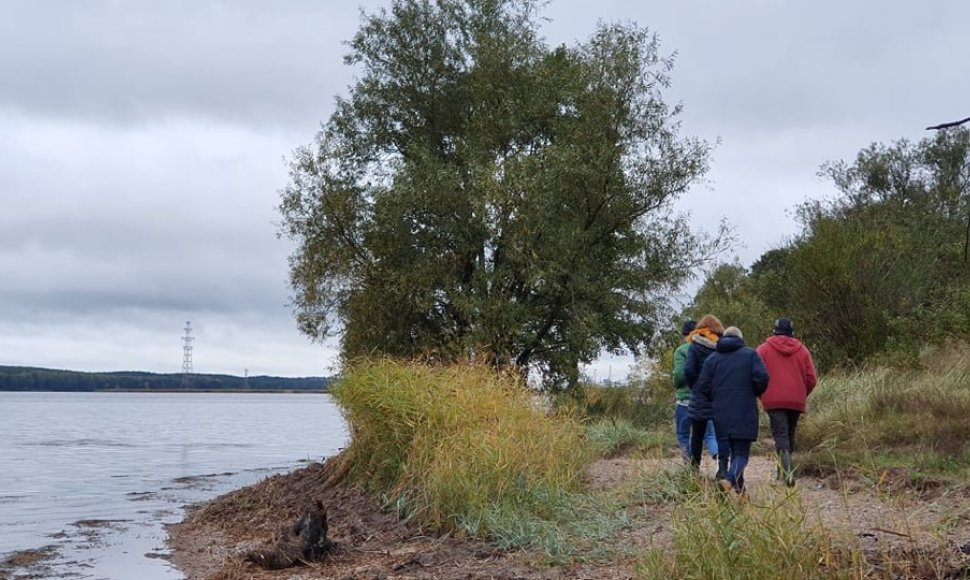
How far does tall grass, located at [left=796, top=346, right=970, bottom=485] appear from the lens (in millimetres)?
12523

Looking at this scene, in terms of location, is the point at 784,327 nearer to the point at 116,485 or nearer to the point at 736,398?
the point at 736,398

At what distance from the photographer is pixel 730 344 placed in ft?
36.2

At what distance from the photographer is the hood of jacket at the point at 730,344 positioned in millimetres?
11016

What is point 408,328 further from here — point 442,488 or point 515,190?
point 442,488

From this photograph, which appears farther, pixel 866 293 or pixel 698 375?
pixel 866 293

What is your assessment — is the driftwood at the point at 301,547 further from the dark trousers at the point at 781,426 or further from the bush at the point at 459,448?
the dark trousers at the point at 781,426

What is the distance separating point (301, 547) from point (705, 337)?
4.85 meters

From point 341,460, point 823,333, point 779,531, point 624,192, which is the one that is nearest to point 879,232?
point 823,333

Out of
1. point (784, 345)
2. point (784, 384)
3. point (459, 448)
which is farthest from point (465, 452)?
point (784, 345)

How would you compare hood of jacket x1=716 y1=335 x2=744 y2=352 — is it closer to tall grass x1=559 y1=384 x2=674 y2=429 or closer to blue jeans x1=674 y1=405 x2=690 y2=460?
blue jeans x1=674 y1=405 x2=690 y2=460

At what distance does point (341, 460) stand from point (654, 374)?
13.0 m

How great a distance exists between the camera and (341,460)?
Result: 1739 centimetres

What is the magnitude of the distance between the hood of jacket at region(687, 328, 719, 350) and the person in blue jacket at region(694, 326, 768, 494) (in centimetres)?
68

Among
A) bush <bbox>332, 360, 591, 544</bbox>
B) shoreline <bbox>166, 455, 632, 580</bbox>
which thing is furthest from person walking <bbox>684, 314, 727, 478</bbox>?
shoreline <bbox>166, 455, 632, 580</bbox>
